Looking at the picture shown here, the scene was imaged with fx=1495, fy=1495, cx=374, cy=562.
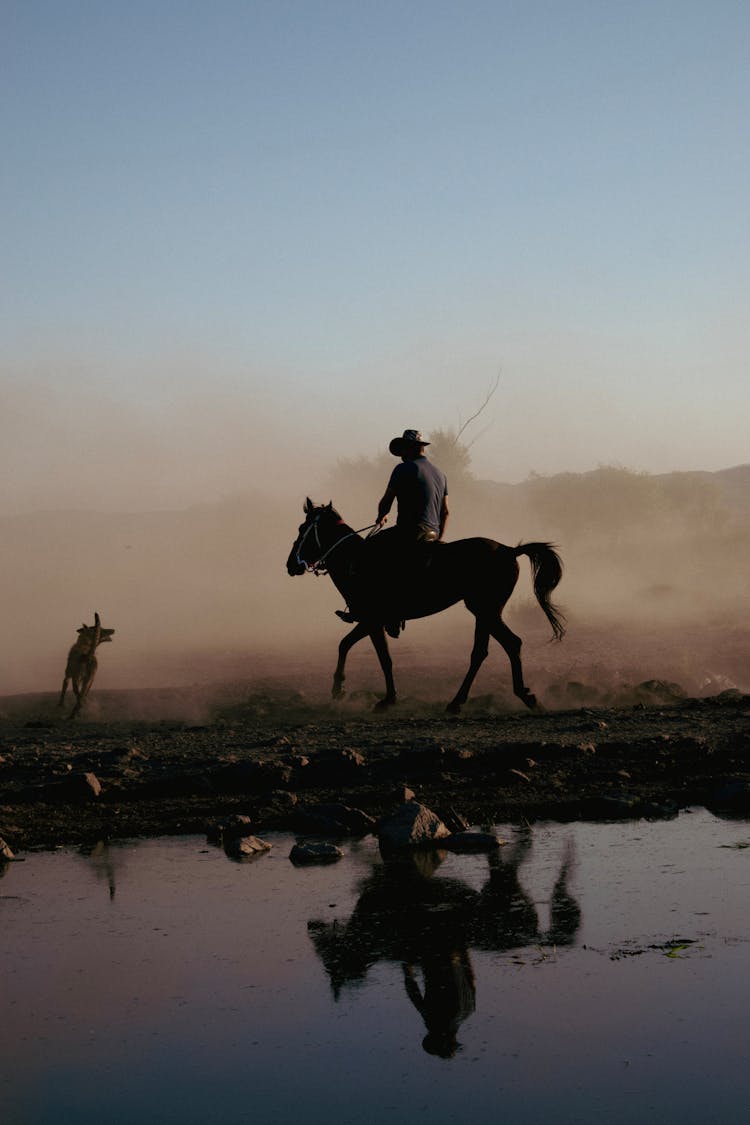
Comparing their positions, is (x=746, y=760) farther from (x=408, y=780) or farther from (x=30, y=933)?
(x=30, y=933)

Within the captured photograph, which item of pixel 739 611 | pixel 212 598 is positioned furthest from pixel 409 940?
pixel 212 598

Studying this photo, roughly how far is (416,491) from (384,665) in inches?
78.0

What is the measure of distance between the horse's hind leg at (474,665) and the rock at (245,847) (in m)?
7.16

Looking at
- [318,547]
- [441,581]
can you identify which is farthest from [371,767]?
[318,547]

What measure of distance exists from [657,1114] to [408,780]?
6479mm

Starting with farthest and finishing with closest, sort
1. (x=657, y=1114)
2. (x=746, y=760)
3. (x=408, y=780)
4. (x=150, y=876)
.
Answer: (x=746, y=760) < (x=408, y=780) < (x=150, y=876) < (x=657, y=1114)

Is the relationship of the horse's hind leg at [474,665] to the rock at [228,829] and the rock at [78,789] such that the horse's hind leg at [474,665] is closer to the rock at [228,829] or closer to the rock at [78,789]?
the rock at [78,789]

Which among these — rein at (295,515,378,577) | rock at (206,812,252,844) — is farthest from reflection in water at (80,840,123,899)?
rein at (295,515,378,577)

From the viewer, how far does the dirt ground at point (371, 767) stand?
32.1ft

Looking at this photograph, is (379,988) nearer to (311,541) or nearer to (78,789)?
(78,789)

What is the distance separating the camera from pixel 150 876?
8.02m

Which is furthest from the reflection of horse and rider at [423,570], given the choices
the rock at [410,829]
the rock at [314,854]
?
the rock at [314,854]

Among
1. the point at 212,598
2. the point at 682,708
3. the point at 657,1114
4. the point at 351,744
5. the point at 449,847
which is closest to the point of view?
the point at 657,1114

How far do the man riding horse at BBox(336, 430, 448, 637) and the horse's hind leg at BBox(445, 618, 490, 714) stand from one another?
2.98 ft
